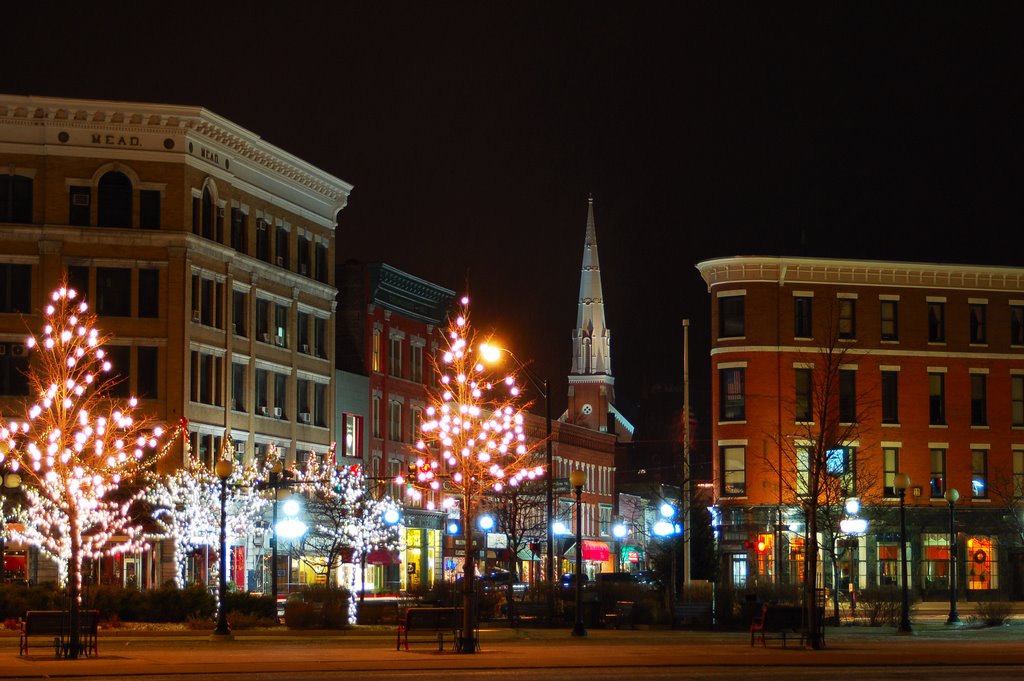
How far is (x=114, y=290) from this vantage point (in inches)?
2682

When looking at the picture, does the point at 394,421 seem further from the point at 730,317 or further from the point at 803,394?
the point at 803,394

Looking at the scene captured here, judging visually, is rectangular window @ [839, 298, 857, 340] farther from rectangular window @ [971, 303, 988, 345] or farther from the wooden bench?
the wooden bench

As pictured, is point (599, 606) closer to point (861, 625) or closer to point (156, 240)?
point (861, 625)

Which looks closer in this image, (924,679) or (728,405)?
(924,679)

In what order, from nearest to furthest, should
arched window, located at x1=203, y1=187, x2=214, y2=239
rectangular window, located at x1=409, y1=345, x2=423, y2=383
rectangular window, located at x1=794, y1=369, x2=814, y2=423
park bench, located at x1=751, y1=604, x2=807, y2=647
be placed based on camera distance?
park bench, located at x1=751, y1=604, x2=807, y2=647 < arched window, located at x1=203, y1=187, x2=214, y2=239 < rectangular window, located at x1=794, y1=369, x2=814, y2=423 < rectangular window, located at x1=409, y1=345, x2=423, y2=383

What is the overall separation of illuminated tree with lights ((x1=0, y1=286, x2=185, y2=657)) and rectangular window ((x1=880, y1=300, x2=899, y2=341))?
33575 millimetres

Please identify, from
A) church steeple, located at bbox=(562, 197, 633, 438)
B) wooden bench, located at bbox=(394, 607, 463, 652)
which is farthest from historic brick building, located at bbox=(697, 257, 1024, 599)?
church steeple, located at bbox=(562, 197, 633, 438)

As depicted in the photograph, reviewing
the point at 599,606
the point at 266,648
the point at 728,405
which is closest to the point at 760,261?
the point at 728,405

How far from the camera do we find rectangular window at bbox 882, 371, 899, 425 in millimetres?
77625

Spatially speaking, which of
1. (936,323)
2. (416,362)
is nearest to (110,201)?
(416,362)

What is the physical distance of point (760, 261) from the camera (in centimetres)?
7612

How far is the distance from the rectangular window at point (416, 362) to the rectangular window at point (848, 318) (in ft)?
84.5

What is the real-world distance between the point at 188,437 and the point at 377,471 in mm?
19501

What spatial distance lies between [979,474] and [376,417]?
31.0 metres
